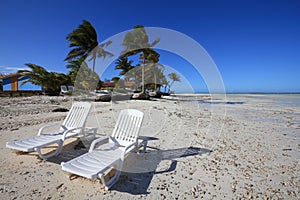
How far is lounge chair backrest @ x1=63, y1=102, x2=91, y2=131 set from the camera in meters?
4.00

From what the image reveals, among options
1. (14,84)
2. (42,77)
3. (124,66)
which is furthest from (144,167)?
(14,84)

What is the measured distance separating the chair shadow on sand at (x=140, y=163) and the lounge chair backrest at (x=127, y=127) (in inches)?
16.9

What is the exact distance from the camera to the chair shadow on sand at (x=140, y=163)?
7.53ft

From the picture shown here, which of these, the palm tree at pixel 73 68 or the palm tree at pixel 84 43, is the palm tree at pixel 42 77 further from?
the palm tree at pixel 84 43

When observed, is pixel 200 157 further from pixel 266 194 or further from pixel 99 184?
pixel 99 184

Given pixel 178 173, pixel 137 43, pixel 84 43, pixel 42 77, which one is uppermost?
pixel 137 43

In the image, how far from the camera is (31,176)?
242cm

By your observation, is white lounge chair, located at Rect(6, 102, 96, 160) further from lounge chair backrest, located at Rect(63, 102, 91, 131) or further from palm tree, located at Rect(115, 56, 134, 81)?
palm tree, located at Rect(115, 56, 134, 81)

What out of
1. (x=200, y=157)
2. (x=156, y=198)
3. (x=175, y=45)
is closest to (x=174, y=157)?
(x=200, y=157)

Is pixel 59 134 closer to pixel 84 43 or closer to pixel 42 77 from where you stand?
pixel 84 43

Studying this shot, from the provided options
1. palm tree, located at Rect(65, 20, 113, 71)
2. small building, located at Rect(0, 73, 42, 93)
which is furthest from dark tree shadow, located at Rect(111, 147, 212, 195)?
small building, located at Rect(0, 73, 42, 93)

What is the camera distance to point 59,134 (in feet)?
11.6

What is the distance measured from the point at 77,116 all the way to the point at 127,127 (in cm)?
173

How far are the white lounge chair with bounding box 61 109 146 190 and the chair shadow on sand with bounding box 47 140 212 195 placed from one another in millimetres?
214
